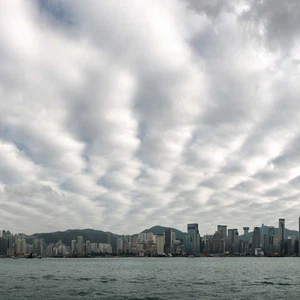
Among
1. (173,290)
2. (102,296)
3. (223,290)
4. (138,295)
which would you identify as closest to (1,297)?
(102,296)

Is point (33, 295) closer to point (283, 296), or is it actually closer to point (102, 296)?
point (102, 296)

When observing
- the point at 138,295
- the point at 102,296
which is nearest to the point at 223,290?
the point at 138,295

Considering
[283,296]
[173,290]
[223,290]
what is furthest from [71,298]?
[283,296]

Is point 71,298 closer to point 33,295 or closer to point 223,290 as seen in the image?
point 33,295

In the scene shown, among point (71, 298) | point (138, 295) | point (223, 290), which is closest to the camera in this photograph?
point (71, 298)

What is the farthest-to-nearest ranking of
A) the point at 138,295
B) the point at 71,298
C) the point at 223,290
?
the point at 223,290
the point at 138,295
the point at 71,298

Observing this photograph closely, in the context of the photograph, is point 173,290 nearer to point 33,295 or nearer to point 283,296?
point 283,296

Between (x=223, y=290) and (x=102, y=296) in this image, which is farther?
(x=223, y=290)
